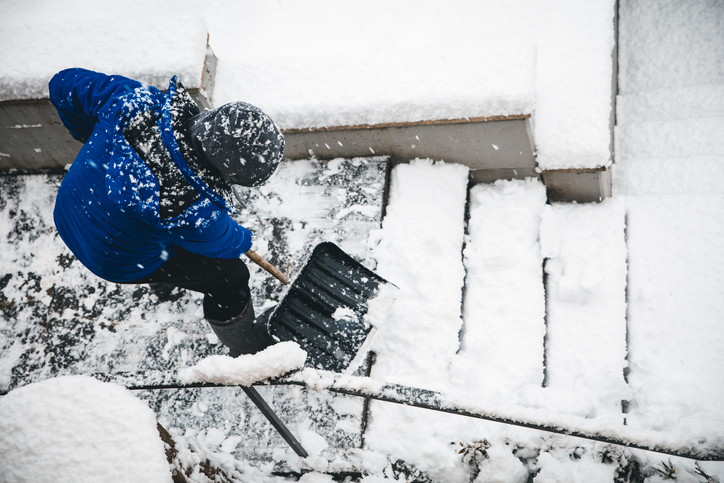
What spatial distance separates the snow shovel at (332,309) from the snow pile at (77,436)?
1147mm

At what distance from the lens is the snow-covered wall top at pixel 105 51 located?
9.73 ft

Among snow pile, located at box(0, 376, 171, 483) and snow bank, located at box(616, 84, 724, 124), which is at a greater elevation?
snow bank, located at box(616, 84, 724, 124)

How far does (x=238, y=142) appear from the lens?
1635 millimetres

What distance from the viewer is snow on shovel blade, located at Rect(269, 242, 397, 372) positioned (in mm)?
2527

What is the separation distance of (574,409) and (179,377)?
1874 mm

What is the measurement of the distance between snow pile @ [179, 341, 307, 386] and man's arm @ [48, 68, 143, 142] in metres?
1.20

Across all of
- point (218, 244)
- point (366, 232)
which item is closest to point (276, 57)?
point (366, 232)

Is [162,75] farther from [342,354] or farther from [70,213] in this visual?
[342,354]

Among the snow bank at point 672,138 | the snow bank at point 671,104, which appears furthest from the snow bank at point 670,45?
the snow bank at point 672,138

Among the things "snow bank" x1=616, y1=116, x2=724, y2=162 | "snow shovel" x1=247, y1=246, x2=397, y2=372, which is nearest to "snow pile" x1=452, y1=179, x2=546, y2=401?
"snow shovel" x1=247, y1=246, x2=397, y2=372

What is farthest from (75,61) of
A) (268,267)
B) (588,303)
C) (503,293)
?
(588,303)

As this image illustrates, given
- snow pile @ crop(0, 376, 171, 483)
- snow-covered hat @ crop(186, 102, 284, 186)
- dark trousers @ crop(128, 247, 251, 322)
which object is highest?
snow-covered hat @ crop(186, 102, 284, 186)

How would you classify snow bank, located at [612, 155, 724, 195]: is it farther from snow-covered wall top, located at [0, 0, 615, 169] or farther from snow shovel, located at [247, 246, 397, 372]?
snow shovel, located at [247, 246, 397, 372]

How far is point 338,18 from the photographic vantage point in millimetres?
3598
